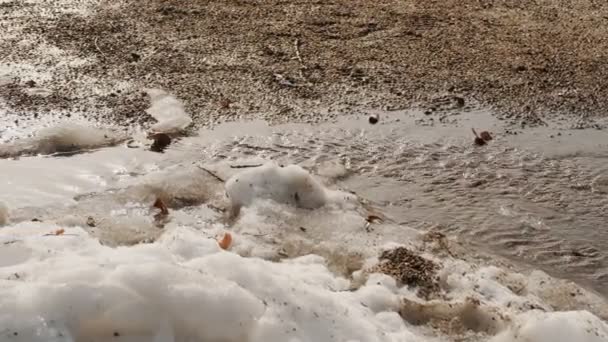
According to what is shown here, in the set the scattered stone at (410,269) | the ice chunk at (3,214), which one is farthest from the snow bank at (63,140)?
the scattered stone at (410,269)

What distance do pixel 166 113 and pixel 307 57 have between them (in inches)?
43.0

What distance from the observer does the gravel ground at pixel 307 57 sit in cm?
413

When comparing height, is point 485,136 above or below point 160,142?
above

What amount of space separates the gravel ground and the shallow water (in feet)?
0.92

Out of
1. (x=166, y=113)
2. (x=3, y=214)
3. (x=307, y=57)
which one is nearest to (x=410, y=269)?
(x=3, y=214)

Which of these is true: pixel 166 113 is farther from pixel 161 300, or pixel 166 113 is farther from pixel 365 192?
pixel 161 300

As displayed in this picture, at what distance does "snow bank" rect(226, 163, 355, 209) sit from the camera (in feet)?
10.5

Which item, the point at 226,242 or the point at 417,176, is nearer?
the point at 226,242

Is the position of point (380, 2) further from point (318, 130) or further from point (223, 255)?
point (223, 255)

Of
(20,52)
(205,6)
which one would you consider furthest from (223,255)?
(205,6)

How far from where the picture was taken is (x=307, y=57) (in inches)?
183

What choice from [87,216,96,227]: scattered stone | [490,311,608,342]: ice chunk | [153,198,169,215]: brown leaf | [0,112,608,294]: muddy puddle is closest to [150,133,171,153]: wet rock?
[0,112,608,294]: muddy puddle

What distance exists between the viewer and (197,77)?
4.41 metres

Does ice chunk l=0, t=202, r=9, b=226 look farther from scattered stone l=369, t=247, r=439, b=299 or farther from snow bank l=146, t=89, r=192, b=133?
scattered stone l=369, t=247, r=439, b=299
